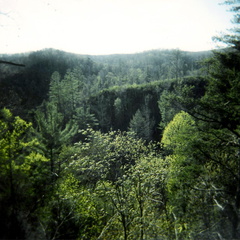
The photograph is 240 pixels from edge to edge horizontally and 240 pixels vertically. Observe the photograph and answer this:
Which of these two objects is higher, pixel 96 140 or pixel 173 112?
pixel 96 140

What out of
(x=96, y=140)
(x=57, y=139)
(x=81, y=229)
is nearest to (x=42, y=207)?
(x=81, y=229)

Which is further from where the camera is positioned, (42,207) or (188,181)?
(188,181)

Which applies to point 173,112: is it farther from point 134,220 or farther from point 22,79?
point 22,79

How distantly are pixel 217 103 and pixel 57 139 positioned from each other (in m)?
7.81

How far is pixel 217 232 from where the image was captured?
184 inches

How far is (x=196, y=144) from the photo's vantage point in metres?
7.49

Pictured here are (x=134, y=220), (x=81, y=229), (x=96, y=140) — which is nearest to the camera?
(x=134, y=220)

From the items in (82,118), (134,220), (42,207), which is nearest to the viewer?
(42,207)

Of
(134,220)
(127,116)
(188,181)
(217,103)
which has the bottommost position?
(127,116)

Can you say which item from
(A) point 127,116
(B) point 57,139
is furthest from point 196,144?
(A) point 127,116

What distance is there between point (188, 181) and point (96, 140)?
4.69m

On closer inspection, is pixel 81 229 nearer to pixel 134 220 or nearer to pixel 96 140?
pixel 134 220

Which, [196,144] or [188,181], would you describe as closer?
[196,144]

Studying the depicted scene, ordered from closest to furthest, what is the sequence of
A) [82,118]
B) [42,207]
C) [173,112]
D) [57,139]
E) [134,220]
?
[42,207] → [134,220] → [57,139] → [173,112] → [82,118]
